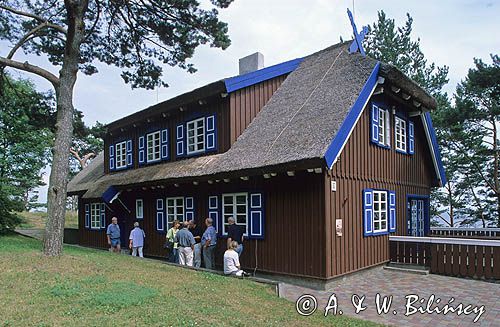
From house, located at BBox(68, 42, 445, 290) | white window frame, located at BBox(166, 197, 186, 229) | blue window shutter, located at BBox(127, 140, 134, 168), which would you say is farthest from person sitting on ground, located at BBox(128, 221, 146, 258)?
blue window shutter, located at BBox(127, 140, 134, 168)

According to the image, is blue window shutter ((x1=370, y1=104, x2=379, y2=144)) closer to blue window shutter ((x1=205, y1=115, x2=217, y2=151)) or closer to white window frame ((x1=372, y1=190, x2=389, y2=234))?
white window frame ((x1=372, y1=190, x2=389, y2=234))

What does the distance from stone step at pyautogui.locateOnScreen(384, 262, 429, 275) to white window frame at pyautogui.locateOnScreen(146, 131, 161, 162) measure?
9979 millimetres

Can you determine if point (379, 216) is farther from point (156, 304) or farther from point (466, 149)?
point (466, 149)

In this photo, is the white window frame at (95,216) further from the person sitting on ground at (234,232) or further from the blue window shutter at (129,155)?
the person sitting on ground at (234,232)

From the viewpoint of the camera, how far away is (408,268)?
12570 mm

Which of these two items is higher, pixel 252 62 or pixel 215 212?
pixel 252 62

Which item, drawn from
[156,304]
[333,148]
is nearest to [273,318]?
[156,304]

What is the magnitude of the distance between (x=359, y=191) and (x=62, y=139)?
8643 millimetres

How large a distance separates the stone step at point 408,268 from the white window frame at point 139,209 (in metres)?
10.1

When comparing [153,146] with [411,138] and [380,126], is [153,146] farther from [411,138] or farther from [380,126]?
[411,138]

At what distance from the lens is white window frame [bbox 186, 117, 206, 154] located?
1497cm

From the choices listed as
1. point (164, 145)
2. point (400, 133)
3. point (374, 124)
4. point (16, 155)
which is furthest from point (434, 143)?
point (16, 155)

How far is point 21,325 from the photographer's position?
19.6 ft

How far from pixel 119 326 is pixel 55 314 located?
1243mm
